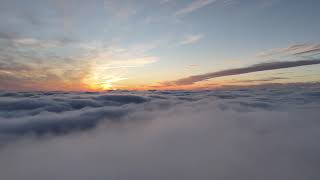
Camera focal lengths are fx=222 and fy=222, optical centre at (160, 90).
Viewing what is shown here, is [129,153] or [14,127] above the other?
[14,127]

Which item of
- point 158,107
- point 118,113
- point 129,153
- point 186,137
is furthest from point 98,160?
point 158,107

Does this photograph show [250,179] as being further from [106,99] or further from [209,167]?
[106,99]

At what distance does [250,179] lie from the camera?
71.4ft

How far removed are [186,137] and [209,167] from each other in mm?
22083

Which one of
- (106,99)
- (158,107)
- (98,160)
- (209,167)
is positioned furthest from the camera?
(106,99)

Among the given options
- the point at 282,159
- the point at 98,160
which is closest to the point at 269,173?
the point at 282,159

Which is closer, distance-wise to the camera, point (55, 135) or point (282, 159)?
point (282, 159)

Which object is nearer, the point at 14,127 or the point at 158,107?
the point at 14,127

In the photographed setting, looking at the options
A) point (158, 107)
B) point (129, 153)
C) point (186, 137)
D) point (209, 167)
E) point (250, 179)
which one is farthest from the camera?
point (158, 107)

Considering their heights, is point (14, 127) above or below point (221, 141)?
above

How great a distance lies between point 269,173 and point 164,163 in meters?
12.2

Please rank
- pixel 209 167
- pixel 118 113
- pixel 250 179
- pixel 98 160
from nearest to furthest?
1. pixel 250 179
2. pixel 209 167
3. pixel 98 160
4. pixel 118 113

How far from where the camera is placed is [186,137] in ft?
156

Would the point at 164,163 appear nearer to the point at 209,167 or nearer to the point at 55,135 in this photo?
the point at 209,167
